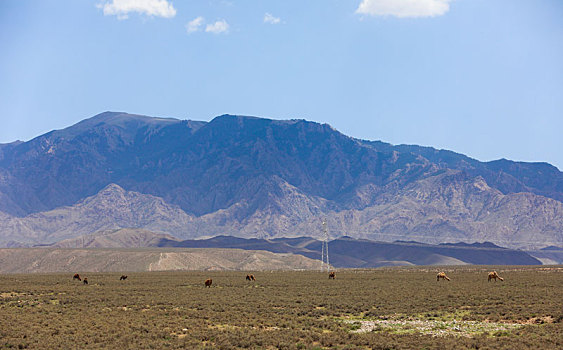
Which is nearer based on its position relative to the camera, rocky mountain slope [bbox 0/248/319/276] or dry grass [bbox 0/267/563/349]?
dry grass [bbox 0/267/563/349]

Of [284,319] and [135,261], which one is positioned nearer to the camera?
[284,319]

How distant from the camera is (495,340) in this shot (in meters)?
29.7

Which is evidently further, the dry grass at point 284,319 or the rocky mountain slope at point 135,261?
the rocky mountain slope at point 135,261

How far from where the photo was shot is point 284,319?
Answer: 37156mm

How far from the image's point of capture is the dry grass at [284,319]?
96.9ft

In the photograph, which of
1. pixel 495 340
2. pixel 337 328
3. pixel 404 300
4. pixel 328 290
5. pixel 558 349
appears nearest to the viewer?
pixel 558 349

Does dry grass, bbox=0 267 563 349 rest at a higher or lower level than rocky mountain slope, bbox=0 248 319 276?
higher

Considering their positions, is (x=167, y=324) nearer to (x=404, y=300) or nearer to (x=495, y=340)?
(x=495, y=340)

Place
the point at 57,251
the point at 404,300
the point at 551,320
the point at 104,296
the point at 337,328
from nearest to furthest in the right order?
1. the point at 337,328
2. the point at 551,320
3. the point at 404,300
4. the point at 104,296
5. the point at 57,251

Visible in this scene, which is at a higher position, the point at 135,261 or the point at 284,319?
the point at 284,319

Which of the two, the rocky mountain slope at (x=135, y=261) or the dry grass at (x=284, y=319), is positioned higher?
the dry grass at (x=284, y=319)

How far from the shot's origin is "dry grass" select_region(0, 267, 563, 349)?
29.5 meters

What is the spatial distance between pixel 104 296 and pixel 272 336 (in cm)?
2618

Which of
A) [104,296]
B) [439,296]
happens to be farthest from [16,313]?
[439,296]
